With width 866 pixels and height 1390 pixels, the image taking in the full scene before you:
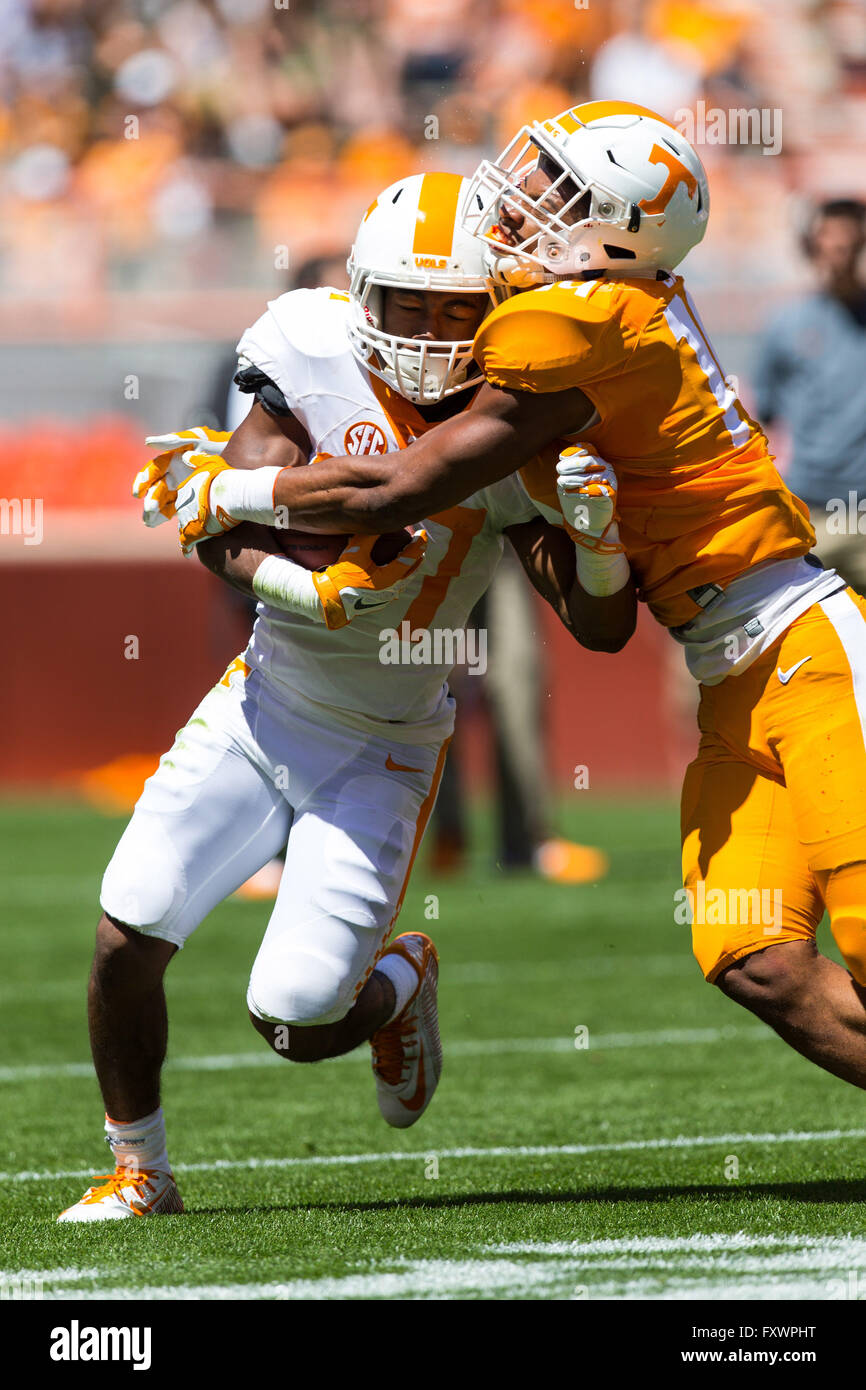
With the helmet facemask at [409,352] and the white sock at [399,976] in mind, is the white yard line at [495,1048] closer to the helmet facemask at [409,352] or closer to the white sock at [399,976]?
the white sock at [399,976]

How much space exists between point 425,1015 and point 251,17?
472 inches

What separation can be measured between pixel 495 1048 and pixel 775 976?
2226 mm

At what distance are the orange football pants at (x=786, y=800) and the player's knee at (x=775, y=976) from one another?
0.06ft

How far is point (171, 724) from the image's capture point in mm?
12609

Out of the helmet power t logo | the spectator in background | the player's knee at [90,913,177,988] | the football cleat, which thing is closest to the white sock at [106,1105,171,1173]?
the football cleat

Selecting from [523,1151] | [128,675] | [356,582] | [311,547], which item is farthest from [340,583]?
[128,675]

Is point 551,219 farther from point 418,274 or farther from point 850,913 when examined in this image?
point 850,913

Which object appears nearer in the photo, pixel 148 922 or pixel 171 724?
pixel 148 922

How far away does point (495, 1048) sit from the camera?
5285mm

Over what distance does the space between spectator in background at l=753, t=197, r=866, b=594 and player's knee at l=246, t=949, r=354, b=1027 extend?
4.11 m

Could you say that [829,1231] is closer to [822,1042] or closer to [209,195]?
[822,1042]

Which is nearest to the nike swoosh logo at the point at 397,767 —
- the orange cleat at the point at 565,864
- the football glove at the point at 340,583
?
the football glove at the point at 340,583

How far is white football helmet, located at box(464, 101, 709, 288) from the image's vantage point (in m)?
3.10
